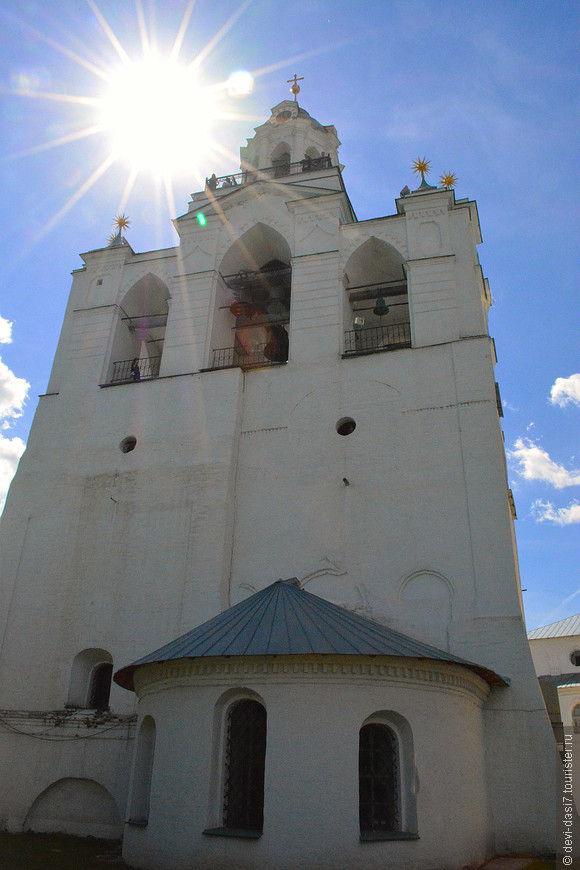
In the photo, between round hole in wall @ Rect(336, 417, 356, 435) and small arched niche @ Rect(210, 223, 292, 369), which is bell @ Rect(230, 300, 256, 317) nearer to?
small arched niche @ Rect(210, 223, 292, 369)

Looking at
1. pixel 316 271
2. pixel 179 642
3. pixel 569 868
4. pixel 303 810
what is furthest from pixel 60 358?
pixel 569 868

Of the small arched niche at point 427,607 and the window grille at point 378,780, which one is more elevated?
the small arched niche at point 427,607

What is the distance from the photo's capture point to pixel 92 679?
49.5ft

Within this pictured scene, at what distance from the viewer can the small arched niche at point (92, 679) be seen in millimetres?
14734

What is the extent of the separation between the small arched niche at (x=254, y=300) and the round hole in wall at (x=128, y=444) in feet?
10.8

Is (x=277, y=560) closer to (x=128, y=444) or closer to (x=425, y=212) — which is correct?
(x=128, y=444)

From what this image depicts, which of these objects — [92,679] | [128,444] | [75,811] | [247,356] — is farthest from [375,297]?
[75,811]

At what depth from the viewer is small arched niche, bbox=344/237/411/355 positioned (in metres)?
18.0

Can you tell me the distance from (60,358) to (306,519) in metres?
9.16

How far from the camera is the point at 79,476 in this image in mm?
16984

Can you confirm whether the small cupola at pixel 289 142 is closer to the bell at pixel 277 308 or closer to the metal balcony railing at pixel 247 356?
the bell at pixel 277 308

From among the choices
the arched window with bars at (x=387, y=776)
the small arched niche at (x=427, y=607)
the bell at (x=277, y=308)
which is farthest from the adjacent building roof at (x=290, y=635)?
the bell at (x=277, y=308)

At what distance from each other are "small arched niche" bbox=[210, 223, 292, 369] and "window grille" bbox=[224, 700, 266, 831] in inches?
410

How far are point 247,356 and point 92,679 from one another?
31.1 ft
